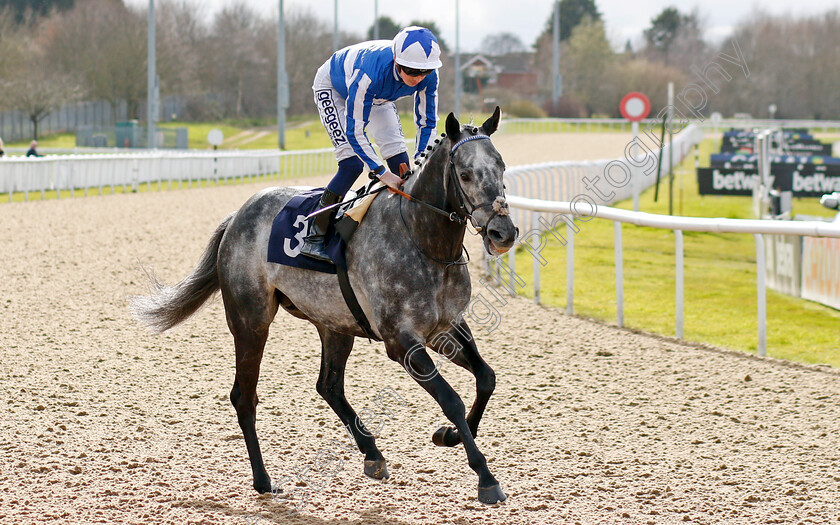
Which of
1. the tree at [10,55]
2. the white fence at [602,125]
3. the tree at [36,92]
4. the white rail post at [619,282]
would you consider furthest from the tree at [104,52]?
the white rail post at [619,282]

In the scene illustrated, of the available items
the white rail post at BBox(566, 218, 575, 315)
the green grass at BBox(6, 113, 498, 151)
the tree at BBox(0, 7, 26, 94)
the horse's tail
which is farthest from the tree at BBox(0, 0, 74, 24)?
the horse's tail

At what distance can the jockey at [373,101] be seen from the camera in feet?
12.5

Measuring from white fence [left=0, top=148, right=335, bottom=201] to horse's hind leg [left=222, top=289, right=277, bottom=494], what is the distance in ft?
45.3

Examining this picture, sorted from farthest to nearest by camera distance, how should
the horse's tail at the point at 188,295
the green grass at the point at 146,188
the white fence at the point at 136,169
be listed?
1. the green grass at the point at 146,188
2. the white fence at the point at 136,169
3. the horse's tail at the point at 188,295

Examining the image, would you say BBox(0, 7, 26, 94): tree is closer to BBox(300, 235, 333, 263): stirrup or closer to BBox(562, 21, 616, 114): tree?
BBox(562, 21, 616, 114): tree

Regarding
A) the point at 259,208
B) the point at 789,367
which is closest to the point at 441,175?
the point at 259,208

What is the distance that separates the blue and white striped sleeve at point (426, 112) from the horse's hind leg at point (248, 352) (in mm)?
1095

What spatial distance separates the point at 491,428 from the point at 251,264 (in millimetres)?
Result: 1564

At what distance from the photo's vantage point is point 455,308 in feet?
12.8

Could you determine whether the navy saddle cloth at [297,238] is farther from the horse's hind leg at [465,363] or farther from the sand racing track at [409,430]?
the sand racing track at [409,430]

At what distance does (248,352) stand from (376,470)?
0.81 meters

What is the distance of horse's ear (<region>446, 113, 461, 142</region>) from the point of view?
3.57 m

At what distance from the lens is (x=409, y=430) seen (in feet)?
16.4

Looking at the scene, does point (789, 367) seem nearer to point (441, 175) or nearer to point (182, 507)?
point (441, 175)
